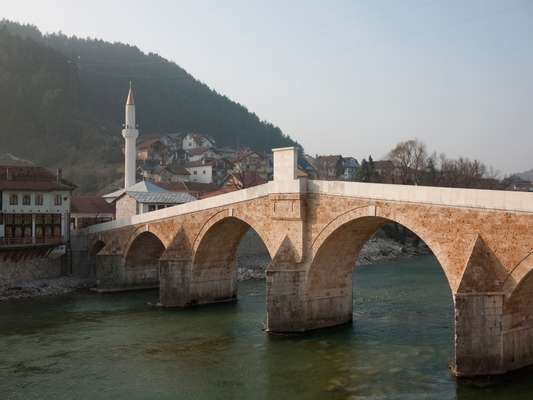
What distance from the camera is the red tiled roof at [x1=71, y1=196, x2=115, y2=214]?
1363 inches

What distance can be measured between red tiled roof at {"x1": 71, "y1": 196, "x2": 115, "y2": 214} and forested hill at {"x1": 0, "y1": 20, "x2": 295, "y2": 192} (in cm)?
1986

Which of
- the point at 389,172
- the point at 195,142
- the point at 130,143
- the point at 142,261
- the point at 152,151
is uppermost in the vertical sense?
the point at 195,142

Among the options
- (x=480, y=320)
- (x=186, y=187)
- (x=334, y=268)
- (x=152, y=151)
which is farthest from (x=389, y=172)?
(x=480, y=320)

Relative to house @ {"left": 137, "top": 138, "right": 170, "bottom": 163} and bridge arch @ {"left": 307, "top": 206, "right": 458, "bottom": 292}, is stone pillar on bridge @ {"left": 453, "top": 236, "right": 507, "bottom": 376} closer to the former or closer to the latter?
bridge arch @ {"left": 307, "top": 206, "right": 458, "bottom": 292}

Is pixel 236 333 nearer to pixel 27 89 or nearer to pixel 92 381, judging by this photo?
pixel 92 381

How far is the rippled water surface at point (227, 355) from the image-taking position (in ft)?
40.2

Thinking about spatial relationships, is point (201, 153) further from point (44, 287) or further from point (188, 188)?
point (44, 287)

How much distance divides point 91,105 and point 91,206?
45478 mm

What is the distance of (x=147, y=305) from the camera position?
22.5 meters

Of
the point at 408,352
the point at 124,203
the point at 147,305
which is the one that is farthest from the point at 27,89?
the point at 408,352

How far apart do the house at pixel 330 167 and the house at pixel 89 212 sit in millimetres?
35469

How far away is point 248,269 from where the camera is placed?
30781 millimetres

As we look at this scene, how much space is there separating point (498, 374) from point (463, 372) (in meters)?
0.71

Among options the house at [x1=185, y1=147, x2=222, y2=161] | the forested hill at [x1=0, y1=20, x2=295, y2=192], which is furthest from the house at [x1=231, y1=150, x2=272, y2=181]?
the forested hill at [x1=0, y1=20, x2=295, y2=192]
